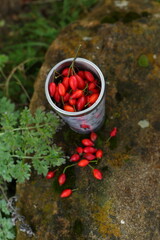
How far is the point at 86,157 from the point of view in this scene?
2.49m

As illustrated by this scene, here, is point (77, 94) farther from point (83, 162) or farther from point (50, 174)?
point (50, 174)

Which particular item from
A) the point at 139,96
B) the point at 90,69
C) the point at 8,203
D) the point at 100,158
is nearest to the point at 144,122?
the point at 139,96

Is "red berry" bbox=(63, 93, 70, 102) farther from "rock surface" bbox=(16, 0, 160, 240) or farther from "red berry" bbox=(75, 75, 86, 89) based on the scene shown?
"rock surface" bbox=(16, 0, 160, 240)

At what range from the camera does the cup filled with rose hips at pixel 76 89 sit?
6.84 feet

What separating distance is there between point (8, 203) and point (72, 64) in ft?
4.95

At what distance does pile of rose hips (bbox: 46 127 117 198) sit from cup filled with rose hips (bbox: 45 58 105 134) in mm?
304

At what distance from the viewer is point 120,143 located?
255 cm

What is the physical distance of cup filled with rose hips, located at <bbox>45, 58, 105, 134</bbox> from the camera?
208 cm

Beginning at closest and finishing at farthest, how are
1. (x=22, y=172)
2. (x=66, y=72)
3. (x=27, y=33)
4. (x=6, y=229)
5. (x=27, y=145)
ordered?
(x=66, y=72), (x=22, y=172), (x=27, y=145), (x=6, y=229), (x=27, y=33)

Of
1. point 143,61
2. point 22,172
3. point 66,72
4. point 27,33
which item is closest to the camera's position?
point 66,72

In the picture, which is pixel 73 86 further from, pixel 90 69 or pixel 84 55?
pixel 84 55

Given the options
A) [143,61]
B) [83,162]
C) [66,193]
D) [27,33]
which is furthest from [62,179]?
[27,33]

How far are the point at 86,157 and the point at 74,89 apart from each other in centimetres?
69

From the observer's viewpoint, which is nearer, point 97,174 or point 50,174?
point 97,174
